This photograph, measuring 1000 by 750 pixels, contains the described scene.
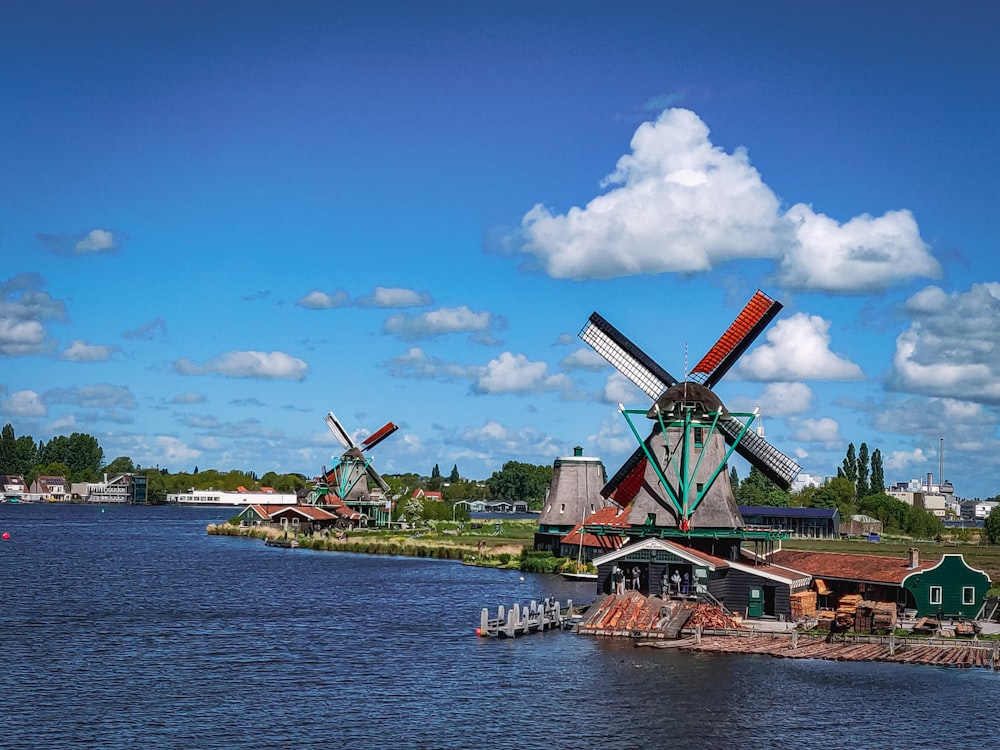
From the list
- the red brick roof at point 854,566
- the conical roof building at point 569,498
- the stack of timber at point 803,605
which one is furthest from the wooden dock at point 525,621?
the conical roof building at point 569,498

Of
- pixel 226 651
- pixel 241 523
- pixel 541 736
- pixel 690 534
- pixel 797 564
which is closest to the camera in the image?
pixel 541 736

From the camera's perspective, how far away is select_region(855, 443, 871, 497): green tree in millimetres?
177875

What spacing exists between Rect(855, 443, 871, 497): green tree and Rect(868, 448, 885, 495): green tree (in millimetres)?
1487

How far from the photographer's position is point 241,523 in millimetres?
138875

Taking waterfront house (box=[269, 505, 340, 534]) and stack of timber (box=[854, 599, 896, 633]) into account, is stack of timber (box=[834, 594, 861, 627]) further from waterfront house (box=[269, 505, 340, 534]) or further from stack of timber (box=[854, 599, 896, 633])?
waterfront house (box=[269, 505, 340, 534])

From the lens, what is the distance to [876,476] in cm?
18800

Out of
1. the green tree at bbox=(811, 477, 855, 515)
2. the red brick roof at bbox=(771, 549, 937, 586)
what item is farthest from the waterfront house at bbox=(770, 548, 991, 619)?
the green tree at bbox=(811, 477, 855, 515)

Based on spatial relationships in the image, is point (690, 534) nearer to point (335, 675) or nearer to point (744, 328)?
point (744, 328)

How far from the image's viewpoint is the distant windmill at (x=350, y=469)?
13888cm

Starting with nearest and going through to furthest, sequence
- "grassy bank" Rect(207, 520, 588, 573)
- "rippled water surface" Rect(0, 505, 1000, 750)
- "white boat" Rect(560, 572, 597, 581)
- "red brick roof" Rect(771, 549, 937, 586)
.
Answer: "rippled water surface" Rect(0, 505, 1000, 750)
"red brick roof" Rect(771, 549, 937, 586)
"white boat" Rect(560, 572, 597, 581)
"grassy bank" Rect(207, 520, 588, 573)

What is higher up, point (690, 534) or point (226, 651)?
point (690, 534)

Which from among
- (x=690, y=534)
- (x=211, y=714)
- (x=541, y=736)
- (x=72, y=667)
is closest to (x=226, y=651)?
(x=72, y=667)

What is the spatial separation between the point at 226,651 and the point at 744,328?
29803mm

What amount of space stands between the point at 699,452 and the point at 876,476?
464 feet
